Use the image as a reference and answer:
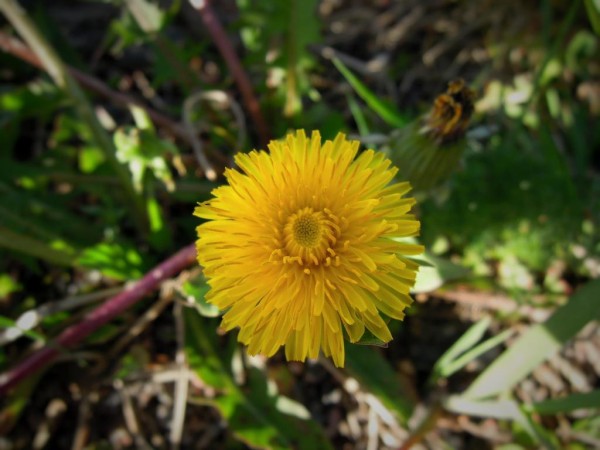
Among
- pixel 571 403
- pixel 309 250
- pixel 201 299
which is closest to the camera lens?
pixel 309 250

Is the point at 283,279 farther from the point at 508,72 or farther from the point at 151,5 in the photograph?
the point at 508,72

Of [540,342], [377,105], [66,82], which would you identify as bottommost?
[540,342]

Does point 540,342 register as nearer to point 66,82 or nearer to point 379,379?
point 379,379

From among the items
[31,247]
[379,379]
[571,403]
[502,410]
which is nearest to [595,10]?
[571,403]

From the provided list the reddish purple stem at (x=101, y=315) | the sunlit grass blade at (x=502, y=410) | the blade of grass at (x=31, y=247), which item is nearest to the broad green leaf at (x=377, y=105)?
the reddish purple stem at (x=101, y=315)

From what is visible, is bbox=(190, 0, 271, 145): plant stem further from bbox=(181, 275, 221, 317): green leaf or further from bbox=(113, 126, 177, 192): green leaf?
bbox=(181, 275, 221, 317): green leaf
